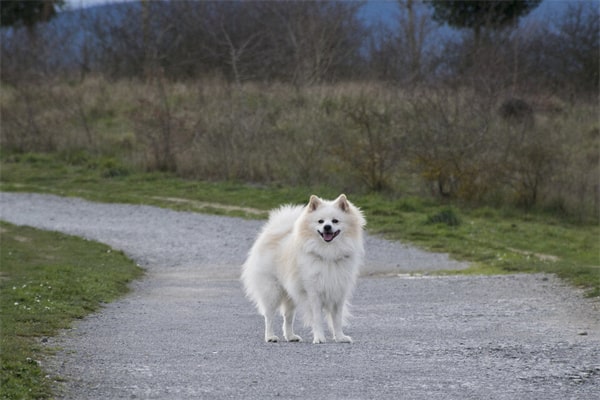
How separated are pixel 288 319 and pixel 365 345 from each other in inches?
47.0

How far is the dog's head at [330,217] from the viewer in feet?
39.4

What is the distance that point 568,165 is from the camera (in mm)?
30141

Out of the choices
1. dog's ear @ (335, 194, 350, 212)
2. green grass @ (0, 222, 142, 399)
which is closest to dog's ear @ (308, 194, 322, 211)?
dog's ear @ (335, 194, 350, 212)

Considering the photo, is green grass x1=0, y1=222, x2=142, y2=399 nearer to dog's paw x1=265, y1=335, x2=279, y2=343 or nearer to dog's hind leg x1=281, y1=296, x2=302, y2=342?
dog's paw x1=265, y1=335, x2=279, y2=343

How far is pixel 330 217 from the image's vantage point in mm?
12086

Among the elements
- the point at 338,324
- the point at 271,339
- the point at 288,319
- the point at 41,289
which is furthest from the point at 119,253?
the point at 338,324

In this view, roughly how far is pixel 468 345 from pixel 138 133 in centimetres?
2788

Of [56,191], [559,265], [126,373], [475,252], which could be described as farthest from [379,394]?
[56,191]

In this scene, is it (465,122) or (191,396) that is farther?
(465,122)

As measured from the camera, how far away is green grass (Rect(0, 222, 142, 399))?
9414mm

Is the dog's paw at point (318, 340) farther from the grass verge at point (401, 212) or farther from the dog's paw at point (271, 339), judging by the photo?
→ the grass verge at point (401, 212)

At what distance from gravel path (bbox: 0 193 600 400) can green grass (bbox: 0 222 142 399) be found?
0.96 ft

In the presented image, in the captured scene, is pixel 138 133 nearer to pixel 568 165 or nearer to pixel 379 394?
pixel 568 165

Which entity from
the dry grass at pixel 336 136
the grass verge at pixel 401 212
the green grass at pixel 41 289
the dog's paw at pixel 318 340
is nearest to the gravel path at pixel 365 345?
the green grass at pixel 41 289
